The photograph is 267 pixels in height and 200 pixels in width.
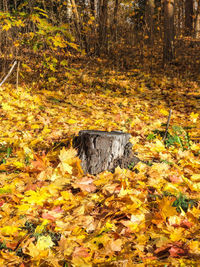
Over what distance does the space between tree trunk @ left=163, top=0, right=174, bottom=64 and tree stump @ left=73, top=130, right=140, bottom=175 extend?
6.09 metres

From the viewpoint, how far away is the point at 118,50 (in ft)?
29.0

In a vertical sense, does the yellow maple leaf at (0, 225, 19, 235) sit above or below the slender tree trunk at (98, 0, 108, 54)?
below

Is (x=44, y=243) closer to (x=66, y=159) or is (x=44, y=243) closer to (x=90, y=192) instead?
(x=90, y=192)

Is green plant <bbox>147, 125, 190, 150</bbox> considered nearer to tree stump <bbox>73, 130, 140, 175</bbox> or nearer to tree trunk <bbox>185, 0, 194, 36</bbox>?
tree stump <bbox>73, 130, 140, 175</bbox>

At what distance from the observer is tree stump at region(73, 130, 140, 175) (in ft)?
7.75

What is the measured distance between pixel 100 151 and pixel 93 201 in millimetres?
601

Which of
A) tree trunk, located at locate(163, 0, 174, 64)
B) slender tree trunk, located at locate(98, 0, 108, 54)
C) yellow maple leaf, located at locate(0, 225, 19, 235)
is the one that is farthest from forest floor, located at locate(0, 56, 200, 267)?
slender tree trunk, located at locate(98, 0, 108, 54)

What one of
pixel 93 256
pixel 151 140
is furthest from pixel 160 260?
pixel 151 140

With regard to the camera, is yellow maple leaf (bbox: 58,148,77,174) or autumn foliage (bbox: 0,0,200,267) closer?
autumn foliage (bbox: 0,0,200,267)

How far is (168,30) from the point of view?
293 inches

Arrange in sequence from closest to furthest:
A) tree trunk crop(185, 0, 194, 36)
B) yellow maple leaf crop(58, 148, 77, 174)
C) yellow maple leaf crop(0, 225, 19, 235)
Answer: yellow maple leaf crop(0, 225, 19, 235) < yellow maple leaf crop(58, 148, 77, 174) < tree trunk crop(185, 0, 194, 36)

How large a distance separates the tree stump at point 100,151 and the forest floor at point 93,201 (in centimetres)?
11

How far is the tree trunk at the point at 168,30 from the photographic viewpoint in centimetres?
728

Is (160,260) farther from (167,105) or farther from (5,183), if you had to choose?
(167,105)
